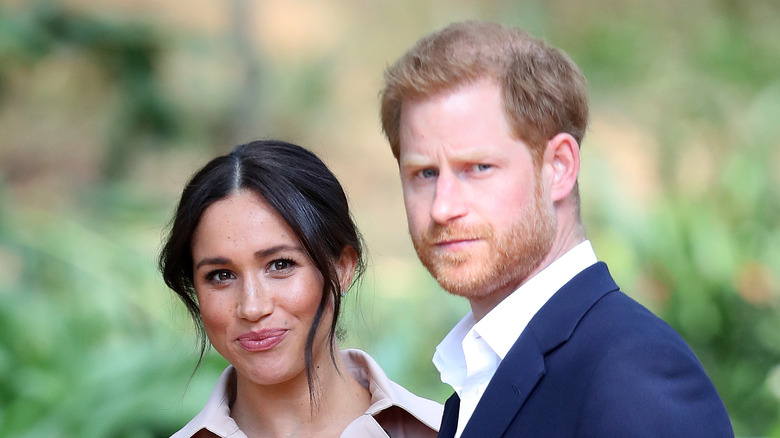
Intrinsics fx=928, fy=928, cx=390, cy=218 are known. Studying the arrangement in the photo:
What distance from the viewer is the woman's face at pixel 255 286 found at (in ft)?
7.85

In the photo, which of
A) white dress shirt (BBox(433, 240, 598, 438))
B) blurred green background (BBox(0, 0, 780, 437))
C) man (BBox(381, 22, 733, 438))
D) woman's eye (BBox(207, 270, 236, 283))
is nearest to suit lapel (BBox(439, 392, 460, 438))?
man (BBox(381, 22, 733, 438))

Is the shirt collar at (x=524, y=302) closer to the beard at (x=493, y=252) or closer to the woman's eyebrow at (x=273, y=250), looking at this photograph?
the beard at (x=493, y=252)

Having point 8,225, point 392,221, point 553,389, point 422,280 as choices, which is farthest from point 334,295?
point 392,221

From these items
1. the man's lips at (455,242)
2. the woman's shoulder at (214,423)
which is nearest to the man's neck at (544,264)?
the man's lips at (455,242)

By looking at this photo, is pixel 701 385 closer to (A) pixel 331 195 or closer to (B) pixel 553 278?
(B) pixel 553 278

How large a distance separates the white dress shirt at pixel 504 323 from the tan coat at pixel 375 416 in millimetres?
674

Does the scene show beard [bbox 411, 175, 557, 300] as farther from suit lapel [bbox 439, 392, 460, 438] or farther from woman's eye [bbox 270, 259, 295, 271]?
woman's eye [bbox 270, 259, 295, 271]

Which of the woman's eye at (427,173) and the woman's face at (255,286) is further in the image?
the woman's face at (255,286)

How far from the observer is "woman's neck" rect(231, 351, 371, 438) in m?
2.57

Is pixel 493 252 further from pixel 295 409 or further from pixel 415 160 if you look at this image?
pixel 295 409

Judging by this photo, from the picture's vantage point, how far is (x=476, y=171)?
1855mm

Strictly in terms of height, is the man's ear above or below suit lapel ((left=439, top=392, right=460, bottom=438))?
above

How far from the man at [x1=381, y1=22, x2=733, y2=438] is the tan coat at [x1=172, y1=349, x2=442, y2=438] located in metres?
0.56

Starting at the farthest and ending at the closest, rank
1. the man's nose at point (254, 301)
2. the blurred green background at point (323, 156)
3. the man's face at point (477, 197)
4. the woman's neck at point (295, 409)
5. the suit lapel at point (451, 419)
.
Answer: the blurred green background at point (323, 156) → the woman's neck at point (295, 409) → the man's nose at point (254, 301) → the suit lapel at point (451, 419) → the man's face at point (477, 197)
